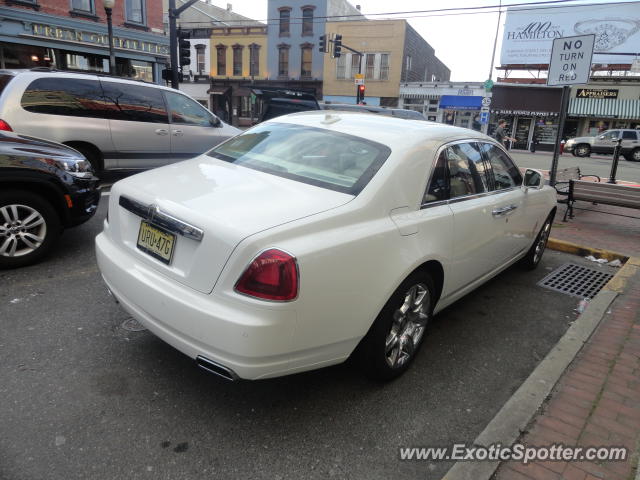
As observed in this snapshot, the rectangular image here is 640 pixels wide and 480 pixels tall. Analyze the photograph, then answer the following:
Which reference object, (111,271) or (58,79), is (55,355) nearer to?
(111,271)

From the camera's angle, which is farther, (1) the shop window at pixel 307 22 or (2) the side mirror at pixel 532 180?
(1) the shop window at pixel 307 22

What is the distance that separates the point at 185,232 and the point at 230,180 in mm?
637

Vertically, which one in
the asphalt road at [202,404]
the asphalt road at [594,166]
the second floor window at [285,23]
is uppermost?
the second floor window at [285,23]

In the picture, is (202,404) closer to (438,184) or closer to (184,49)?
(438,184)

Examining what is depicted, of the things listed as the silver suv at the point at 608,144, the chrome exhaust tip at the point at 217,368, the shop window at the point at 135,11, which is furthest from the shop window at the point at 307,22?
the chrome exhaust tip at the point at 217,368

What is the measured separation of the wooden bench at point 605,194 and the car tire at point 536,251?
107 inches

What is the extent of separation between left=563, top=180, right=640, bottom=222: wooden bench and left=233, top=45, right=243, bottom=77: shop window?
36.1 m

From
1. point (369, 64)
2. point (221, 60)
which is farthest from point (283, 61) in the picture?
point (369, 64)

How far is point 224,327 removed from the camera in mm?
2197

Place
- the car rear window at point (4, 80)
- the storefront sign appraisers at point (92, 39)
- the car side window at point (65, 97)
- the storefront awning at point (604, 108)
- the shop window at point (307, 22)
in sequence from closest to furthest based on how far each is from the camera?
the car rear window at point (4, 80), the car side window at point (65, 97), the storefront sign appraisers at point (92, 39), the storefront awning at point (604, 108), the shop window at point (307, 22)

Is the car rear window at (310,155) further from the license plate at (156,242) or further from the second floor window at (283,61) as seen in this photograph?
the second floor window at (283,61)

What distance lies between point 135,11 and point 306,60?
60.7 ft

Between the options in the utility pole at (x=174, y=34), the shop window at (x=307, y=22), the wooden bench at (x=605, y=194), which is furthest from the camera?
the shop window at (x=307, y=22)

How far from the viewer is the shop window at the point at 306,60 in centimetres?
3728
